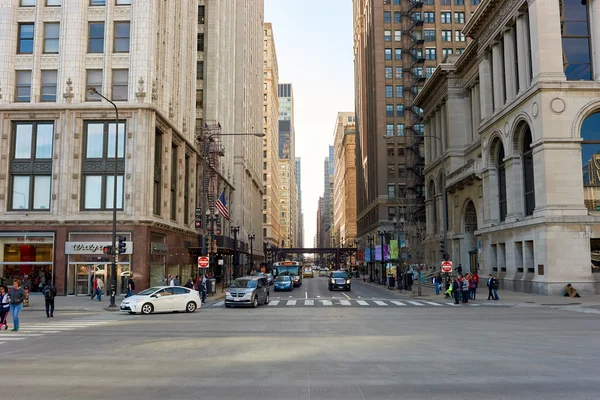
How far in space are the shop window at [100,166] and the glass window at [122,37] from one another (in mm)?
5942

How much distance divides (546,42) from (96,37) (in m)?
34.8

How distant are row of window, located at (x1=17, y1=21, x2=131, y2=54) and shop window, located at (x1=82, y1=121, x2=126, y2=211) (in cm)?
609

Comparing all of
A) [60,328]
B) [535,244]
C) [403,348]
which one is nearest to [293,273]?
[535,244]

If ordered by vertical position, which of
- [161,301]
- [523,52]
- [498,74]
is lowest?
[161,301]

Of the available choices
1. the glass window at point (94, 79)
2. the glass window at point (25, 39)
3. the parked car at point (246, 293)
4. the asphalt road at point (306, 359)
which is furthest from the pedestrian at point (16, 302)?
the glass window at point (25, 39)

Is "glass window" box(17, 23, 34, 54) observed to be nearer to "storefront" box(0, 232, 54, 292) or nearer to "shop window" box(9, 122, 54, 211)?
"shop window" box(9, 122, 54, 211)

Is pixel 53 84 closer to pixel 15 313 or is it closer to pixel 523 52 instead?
pixel 15 313

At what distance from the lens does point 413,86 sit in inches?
3839

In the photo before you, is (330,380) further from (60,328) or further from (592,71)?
(592,71)

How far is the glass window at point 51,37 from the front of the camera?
3912 cm

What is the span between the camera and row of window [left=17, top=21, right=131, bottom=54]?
39.2m

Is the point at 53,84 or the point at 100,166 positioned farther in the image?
the point at 53,84

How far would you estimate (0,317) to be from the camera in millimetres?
19812

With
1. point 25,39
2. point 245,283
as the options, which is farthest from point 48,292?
point 25,39
